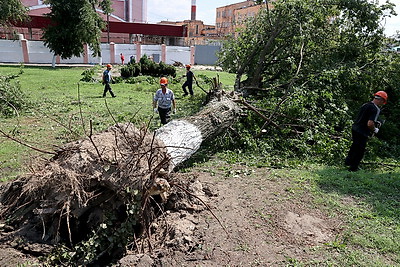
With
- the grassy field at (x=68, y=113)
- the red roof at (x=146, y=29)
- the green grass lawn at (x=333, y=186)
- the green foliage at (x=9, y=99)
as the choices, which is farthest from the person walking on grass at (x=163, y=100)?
the red roof at (x=146, y=29)

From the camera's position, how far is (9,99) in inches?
335

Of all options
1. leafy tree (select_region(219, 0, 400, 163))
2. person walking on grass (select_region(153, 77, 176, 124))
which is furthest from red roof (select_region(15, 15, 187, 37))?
person walking on grass (select_region(153, 77, 176, 124))

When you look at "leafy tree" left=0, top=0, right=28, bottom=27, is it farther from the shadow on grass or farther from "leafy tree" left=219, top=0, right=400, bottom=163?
the shadow on grass

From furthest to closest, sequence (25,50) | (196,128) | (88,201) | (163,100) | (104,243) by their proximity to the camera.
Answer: (25,50) < (163,100) < (196,128) < (88,201) < (104,243)

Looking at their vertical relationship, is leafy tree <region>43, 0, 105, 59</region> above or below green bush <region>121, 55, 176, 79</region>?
above

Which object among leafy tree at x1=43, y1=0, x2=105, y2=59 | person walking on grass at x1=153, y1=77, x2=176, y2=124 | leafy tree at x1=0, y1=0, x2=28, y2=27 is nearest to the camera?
person walking on grass at x1=153, y1=77, x2=176, y2=124

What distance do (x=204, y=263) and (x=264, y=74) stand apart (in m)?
7.32

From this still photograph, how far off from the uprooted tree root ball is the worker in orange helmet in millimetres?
3755

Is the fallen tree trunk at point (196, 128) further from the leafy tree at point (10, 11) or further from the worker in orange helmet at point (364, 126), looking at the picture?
the leafy tree at point (10, 11)

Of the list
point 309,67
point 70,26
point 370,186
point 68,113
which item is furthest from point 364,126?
point 70,26

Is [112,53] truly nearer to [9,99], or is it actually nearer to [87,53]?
[87,53]

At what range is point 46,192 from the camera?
11.3 ft

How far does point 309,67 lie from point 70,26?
67.0 feet

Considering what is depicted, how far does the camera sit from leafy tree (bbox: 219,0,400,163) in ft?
21.7
